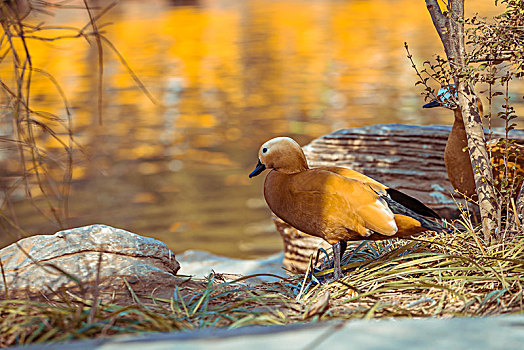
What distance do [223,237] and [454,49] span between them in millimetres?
3943

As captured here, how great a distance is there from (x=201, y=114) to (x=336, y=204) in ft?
26.5

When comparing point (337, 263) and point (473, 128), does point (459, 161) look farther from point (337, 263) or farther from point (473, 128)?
point (337, 263)

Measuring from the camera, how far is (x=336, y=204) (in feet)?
7.30

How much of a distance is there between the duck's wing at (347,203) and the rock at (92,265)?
0.59 m

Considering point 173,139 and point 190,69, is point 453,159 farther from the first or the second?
point 190,69

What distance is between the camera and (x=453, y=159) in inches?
110

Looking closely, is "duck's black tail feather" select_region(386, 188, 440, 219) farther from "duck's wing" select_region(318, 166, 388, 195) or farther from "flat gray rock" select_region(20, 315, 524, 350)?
"flat gray rock" select_region(20, 315, 524, 350)

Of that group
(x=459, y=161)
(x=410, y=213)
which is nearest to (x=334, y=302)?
(x=410, y=213)

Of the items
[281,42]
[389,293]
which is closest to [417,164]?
[389,293]

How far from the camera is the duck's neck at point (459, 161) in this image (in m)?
2.75

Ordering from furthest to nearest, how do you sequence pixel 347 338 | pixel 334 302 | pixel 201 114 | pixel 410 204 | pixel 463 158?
1. pixel 201 114
2. pixel 463 158
3. pixel 410 204
4. pixel 334 302
5. pixel 347 338

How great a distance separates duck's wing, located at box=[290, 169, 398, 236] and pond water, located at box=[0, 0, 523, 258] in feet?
2.53

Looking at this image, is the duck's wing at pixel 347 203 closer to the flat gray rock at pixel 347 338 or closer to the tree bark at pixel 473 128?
the tree bark at pixel 473 128

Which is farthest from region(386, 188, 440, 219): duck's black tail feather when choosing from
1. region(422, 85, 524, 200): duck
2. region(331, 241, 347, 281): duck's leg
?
region(422, 85, 524, 200): duck
